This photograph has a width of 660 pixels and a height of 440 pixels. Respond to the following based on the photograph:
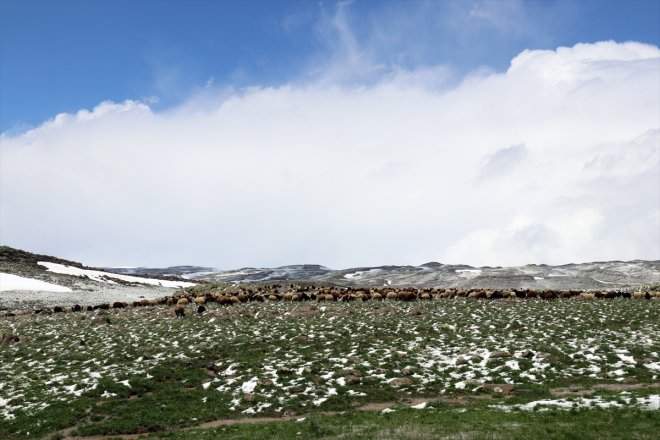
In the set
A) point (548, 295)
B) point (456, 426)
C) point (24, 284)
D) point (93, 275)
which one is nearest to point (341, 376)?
point (456, 426)

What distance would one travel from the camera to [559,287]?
101000mm

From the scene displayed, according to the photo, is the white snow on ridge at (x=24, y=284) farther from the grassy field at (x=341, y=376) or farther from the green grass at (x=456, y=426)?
the green grass at (x=456, y=426)

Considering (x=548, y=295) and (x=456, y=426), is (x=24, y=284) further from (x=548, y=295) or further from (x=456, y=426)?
(x=456, y=426)

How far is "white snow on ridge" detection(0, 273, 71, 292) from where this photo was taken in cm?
6900

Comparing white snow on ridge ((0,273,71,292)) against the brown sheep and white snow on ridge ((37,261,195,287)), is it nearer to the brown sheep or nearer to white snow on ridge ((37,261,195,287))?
white snow on ridge ((37,261,195,287))

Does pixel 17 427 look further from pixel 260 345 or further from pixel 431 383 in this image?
pixel 431 383

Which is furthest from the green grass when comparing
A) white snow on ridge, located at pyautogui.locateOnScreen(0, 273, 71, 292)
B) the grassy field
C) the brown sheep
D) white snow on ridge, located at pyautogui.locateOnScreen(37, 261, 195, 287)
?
white snow on ridge, located at pyautogui.locateOnScreen(37, 261, 195, 287)

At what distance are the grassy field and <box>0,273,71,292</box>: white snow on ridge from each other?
32.9 meters

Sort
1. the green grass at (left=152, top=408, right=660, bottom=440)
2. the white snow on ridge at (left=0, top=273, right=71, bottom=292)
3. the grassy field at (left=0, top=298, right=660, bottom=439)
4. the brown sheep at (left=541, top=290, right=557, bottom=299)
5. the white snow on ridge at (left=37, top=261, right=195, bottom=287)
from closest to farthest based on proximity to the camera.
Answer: the green grass at (left=152, top=408, right=660, bottom=440), the grassy field at (left=0, top=298, right=660, bottom=439), the brown sheep at (left=541, top=290, right=557, bottom=299), the white snow on ridge at (left=0, top=273, right=71, bottom=292), the white snow on ridge at (left=37, top=261, right=195, bottom=287)

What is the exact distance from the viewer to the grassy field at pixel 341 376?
19.4 metres

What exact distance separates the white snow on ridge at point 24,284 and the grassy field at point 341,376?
108 ft

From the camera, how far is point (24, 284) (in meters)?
71.3

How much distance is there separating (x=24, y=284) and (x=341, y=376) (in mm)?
64728

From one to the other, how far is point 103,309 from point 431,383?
4017 cm
